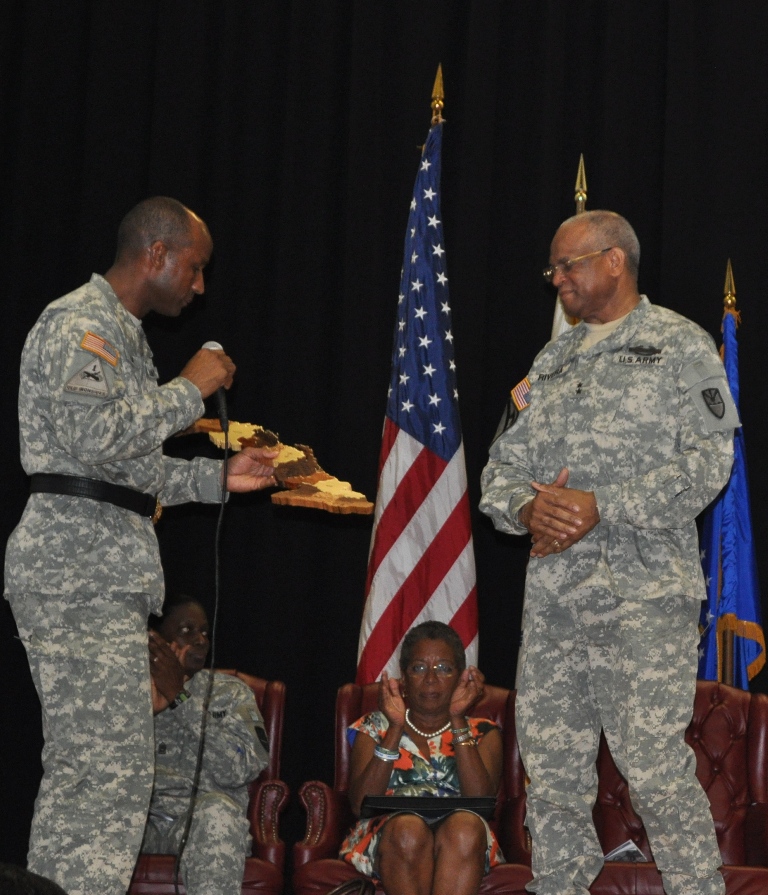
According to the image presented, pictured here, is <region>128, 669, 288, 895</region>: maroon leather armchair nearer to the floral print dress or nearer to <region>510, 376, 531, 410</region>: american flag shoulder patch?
the floral print dress

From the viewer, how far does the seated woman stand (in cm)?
384

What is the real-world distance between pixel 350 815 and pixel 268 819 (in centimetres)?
31

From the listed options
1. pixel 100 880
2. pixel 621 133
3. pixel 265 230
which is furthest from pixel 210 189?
pixel 100 880

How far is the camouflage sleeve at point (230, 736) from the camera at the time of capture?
14.1 feet

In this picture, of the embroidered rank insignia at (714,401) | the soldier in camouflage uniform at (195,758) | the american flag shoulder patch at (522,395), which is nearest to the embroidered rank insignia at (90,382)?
the american flag shoulder patch at (522,395)

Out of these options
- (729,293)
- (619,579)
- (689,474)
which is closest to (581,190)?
(729,293)

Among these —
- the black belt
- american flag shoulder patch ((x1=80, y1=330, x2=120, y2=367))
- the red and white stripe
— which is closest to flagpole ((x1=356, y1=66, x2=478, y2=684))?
the red and white stripe

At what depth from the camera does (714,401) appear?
3.33 m

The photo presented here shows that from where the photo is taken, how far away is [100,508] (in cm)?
318

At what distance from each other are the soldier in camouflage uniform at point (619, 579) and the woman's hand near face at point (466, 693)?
802mm

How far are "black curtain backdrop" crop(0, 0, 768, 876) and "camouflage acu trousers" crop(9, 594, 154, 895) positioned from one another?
2.50m

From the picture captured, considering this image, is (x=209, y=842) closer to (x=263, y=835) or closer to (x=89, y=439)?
(x=263, y=835)

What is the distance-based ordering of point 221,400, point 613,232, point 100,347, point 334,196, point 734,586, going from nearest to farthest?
point 100,347
point 221,400
point 613,232
point 734,586
point 334,196

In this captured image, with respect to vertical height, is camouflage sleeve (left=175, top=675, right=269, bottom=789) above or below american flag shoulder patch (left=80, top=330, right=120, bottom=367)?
below
